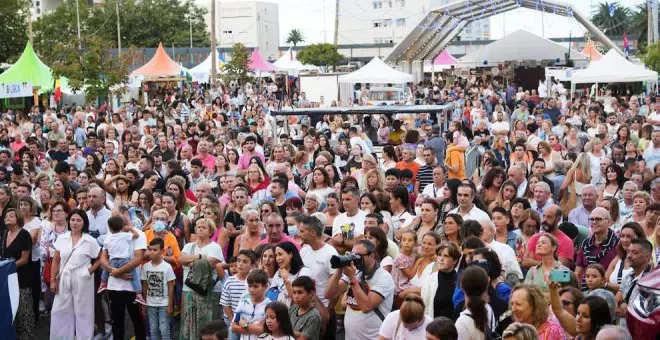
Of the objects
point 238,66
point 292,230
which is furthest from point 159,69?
point 292,230

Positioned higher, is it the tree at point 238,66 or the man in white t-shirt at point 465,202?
the tree at point 238,66

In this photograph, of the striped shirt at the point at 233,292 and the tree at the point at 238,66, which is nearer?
the striped shirt at the point at 233,292

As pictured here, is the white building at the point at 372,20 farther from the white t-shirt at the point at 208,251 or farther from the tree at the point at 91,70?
the white t-shirt at the point at 208,251

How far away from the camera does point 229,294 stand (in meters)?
8.80

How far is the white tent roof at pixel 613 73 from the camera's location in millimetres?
27812

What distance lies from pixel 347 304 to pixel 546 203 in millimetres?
3540

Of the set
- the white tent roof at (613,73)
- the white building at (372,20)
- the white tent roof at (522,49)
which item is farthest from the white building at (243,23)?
the white tent roof at (613,73)

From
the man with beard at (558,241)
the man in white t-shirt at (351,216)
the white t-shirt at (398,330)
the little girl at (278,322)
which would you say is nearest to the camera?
the white t-shirt at (398,330)

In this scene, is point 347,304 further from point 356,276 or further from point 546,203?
point 546,203

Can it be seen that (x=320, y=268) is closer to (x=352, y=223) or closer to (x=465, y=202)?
(x=352, y=223)

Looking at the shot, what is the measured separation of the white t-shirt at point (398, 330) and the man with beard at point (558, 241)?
2096mm

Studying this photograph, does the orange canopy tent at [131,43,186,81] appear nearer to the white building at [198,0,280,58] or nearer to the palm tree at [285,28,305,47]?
the white building at [198,0,280,58]

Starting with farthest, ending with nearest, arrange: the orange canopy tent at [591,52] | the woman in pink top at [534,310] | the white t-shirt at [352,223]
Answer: the orange canopy tent at [591,52], the white t-shirt at [352,223], the woman in pink top at [534,310]

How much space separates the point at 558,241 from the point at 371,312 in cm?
196
